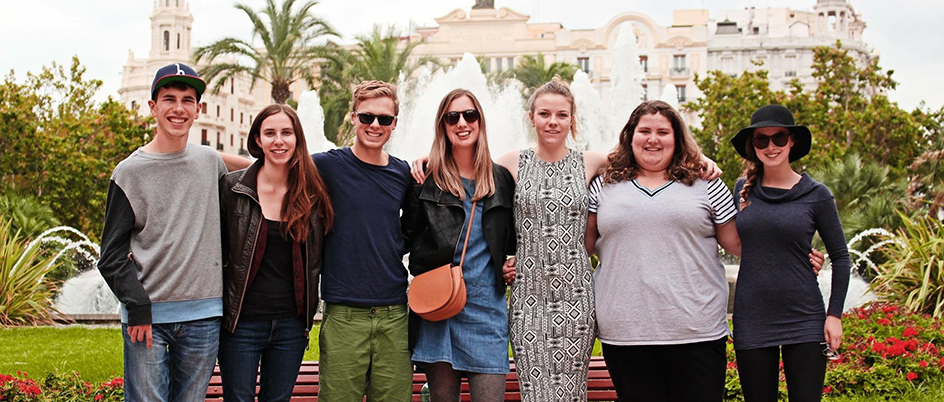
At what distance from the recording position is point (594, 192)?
13.7ft

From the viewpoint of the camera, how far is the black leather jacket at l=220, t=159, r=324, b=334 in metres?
3.88

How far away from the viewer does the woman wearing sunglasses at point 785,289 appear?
155 inches

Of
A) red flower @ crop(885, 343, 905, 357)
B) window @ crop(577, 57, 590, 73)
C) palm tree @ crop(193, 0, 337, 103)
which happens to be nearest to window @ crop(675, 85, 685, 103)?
window @ crop(577, 57, 590, 73)

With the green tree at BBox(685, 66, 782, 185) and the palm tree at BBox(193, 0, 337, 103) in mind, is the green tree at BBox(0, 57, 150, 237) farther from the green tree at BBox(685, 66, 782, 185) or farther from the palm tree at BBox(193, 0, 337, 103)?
the green tree at BBox(685, 66, 782, 185)

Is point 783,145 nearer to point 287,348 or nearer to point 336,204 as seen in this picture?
point 336,204

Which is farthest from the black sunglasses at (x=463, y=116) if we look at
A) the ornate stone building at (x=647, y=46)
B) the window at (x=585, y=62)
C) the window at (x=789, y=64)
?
the window at (x=789, y=64)

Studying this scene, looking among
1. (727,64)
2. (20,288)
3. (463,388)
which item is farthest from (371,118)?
(727,64)

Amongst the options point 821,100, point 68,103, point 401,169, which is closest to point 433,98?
point 68,103

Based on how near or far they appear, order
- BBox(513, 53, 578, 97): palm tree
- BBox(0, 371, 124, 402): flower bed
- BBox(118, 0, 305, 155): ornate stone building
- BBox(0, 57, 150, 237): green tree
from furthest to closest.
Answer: BBox(118, 0, 305, 155): ornate stone building → BBox(513, 53, 578, 97): palm tree → BBox(0, 57, 150, 237): green tree → BBox(0, 371, 124, 402): flower bed

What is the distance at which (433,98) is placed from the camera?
2988 centimetres

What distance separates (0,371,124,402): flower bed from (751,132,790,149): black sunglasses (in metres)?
4.28

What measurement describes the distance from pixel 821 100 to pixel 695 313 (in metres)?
31.2

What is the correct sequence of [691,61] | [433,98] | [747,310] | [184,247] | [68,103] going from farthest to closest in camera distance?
[691,61]
[433,98]
[68,103]
[747,310]
[184,247]

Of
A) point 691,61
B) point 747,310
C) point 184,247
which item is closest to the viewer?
point 184,247
